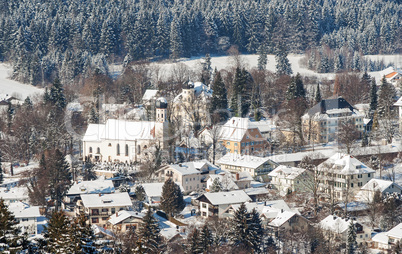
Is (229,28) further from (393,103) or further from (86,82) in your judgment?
(393,103)

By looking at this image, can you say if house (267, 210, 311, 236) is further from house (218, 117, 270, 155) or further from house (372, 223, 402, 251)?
house (218, 117, 270, 155)

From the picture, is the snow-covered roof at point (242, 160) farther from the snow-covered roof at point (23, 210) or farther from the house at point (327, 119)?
the snow-covered roof at point (23, 210)

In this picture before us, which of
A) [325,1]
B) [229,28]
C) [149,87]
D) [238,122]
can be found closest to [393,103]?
[238,122]

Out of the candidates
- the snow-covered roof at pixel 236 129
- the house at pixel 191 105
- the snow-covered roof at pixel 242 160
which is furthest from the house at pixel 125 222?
the house at pixel 191 105

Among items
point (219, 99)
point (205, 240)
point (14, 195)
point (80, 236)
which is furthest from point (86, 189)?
point (80, 236)

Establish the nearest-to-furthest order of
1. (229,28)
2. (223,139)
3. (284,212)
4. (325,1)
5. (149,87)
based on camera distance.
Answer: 1. (284,212)
2. (223,139)
3. (149,87)
4. (229,28)
5. (325,1)

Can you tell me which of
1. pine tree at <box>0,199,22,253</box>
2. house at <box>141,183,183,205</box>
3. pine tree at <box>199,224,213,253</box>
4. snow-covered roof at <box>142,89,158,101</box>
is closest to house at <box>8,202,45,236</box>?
house at <box>141,183,183,205</box>

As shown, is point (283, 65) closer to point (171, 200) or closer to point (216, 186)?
point (216, 186)
